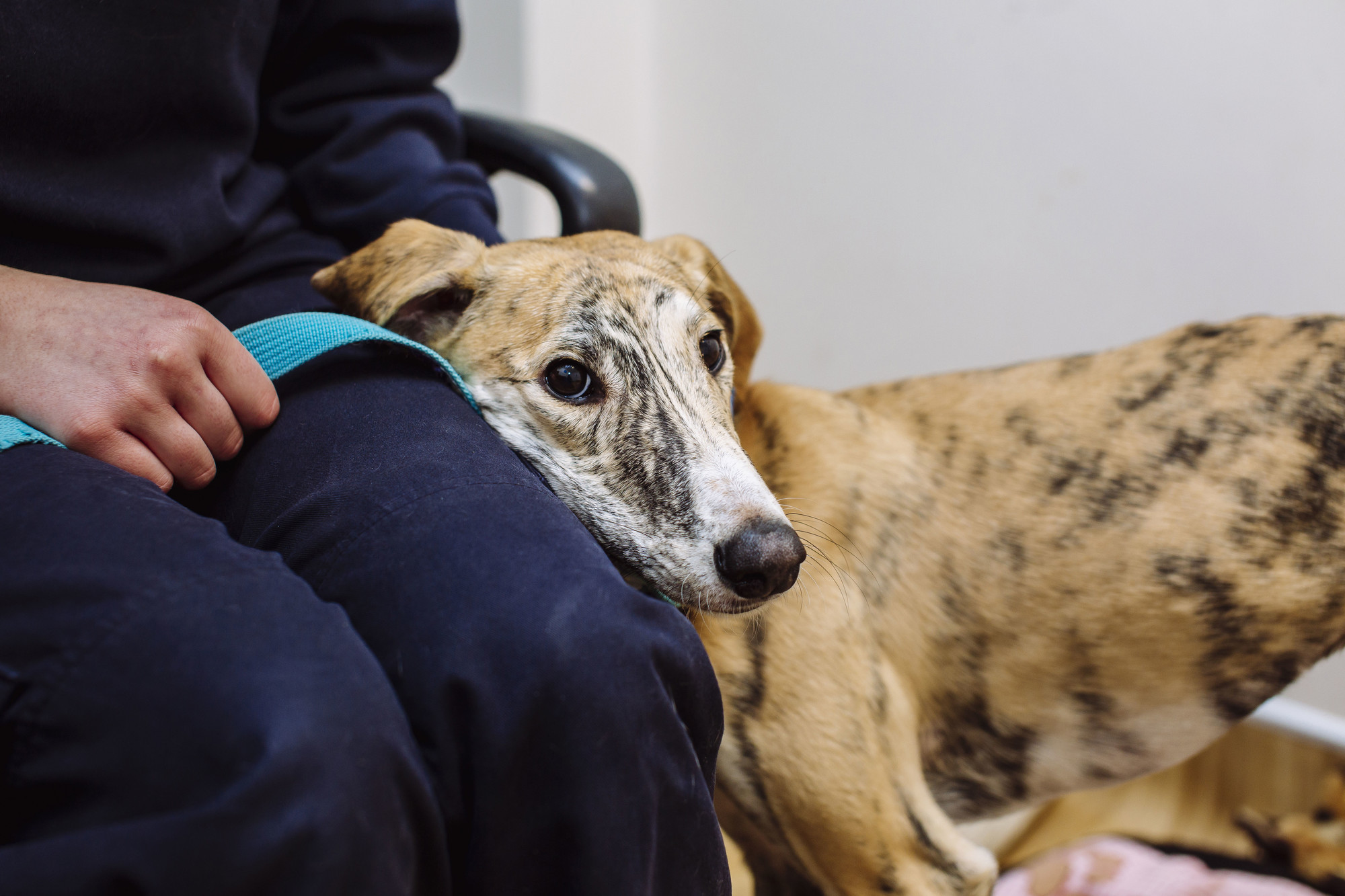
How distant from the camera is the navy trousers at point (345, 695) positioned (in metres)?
0.46

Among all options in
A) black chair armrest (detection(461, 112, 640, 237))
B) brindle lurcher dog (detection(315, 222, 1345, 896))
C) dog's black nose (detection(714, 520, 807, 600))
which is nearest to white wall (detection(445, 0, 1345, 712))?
brindle lurcher dog (detection(315, 222, 1345, 896))

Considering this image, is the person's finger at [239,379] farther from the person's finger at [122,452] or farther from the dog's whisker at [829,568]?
the dog's whisker at [829,568]

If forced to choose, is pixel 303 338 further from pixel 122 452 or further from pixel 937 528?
pixel 937 528

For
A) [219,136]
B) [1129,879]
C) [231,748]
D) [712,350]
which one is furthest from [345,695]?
[1129,879]

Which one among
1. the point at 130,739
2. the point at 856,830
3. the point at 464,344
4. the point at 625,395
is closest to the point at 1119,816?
the point at 856,830

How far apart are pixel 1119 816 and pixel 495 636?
5.26ft

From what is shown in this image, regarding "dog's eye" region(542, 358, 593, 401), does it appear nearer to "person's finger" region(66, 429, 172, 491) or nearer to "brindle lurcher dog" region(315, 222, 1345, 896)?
"brindle lurcher dog" region(315, 222, 1345, 896)

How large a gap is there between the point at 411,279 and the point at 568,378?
0.18 meters

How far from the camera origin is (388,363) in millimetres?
803

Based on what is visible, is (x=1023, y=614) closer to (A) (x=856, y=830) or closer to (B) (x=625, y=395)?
(A) (x=856, y=830)

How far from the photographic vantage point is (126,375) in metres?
0.67

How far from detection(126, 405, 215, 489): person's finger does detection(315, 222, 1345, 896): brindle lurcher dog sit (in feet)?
0.81

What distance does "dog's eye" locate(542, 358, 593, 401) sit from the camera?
0.88 metres

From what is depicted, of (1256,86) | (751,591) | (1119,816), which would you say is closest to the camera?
(751,591)
